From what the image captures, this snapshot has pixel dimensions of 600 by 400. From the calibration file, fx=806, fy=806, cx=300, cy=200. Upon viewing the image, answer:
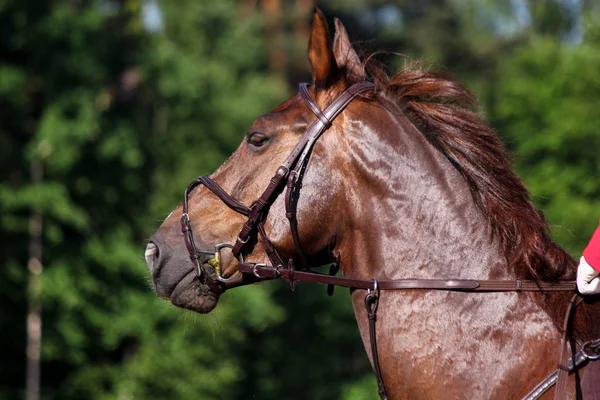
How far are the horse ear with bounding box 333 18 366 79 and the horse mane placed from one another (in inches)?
3.8

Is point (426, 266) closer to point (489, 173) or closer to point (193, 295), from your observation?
point (489, 173)

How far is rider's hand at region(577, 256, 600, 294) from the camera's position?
3.38m

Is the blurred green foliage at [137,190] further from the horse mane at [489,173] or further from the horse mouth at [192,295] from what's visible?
the horse mane at [489,173]

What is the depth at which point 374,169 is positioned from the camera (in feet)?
12.2

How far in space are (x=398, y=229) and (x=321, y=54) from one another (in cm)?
90

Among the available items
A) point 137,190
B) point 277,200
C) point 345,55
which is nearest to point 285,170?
point 277,200

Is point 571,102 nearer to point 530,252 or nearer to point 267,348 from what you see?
point 267,348

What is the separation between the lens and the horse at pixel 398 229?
11.5 feet

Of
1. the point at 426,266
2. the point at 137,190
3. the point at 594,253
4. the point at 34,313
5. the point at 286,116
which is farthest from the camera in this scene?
the point at 137,190

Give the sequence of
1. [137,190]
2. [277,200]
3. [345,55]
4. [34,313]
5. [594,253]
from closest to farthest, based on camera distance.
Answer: [594,253]
[277,200]
[345,55]
[34,313]
[137,190]

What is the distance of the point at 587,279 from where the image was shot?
340cm

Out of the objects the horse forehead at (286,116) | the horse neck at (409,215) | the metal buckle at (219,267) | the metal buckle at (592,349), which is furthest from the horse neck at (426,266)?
the metal buckle at (219,267)

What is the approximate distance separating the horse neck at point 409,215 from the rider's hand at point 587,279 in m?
0.33

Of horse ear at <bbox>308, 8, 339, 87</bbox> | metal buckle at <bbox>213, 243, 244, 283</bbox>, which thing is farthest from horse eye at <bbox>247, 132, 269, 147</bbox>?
metal buckle at <bbox>213, 243, 244, 283</bbox>
